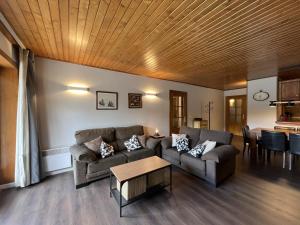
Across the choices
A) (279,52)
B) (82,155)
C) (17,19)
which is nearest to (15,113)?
(82,155)

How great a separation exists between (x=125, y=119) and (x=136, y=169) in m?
2.15

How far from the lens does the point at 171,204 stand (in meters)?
2.13

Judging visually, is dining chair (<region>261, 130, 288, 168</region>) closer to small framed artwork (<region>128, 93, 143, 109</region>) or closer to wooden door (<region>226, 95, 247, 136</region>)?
small framed artwork (<region>128, 93, 143, 109</region>)

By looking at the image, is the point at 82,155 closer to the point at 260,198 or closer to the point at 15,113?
the point at 15,113

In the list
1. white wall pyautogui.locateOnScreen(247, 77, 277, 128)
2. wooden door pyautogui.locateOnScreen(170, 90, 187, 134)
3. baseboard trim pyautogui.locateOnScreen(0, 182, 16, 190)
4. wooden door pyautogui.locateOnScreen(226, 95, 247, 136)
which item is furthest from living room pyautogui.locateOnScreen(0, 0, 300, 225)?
wooden door pyautogui.locateOnScreen(226, 95, 247, 136)

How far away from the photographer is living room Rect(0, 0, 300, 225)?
1806 mm

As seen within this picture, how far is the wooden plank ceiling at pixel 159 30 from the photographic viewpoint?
1594 millimetres

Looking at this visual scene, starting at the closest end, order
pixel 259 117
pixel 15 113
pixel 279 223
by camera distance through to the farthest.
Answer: pixel 279 223 → pixel 15 113 → pixel 259 117

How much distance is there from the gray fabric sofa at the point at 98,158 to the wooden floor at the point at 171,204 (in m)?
0.22

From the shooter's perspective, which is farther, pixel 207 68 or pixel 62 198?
pixel 207 68

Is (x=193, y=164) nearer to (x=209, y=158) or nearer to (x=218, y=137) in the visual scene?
(x=209, y=158)

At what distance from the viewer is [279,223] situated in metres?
1.74

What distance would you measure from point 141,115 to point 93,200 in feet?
8.98

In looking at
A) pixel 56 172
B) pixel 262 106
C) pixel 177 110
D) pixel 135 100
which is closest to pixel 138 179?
pixel 56 172
